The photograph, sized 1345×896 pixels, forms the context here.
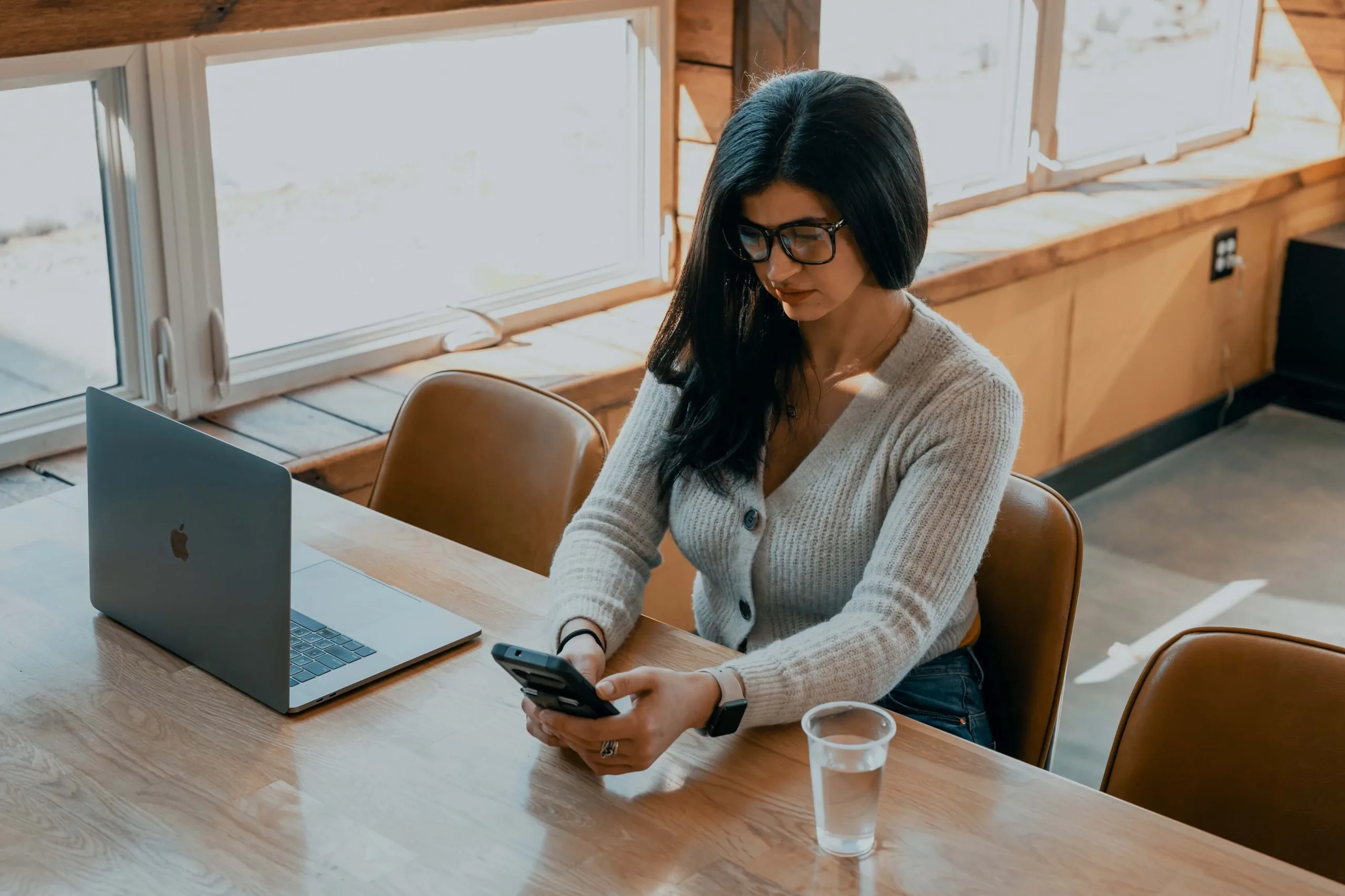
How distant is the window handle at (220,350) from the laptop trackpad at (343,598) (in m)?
0.80

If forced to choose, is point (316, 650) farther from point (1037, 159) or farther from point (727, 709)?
point (1037, 159)

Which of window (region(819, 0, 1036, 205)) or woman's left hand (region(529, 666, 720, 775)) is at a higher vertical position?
window (region(819, 0, 1036, 205))

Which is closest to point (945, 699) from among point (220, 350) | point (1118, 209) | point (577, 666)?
point (577, 666)

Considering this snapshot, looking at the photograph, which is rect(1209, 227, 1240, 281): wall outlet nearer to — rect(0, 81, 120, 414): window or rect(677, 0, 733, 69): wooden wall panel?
rect(677, 0, 733, 69): wooden wall panel

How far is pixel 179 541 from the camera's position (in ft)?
4.54

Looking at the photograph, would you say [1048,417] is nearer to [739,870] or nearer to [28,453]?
[28,453]

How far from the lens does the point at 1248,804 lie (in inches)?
49.3

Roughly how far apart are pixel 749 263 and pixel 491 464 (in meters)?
0.51

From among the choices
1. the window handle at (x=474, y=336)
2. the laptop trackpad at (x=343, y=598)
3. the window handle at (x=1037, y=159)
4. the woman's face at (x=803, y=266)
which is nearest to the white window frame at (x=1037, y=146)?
the window handle at (x=1037, y=159)

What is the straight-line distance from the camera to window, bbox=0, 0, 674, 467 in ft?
6.99

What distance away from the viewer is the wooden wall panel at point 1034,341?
3295 mm

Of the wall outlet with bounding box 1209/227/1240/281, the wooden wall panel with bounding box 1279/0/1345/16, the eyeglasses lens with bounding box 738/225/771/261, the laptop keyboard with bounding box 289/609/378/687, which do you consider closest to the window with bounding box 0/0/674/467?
the laptop keyboard with bounding box 289/609/378/687

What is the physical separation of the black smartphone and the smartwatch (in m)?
0.09

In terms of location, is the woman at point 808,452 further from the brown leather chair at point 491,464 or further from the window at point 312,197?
the window at point 312,197
